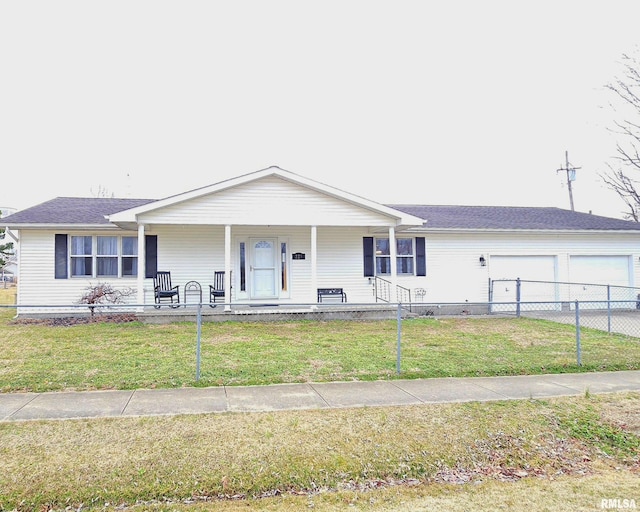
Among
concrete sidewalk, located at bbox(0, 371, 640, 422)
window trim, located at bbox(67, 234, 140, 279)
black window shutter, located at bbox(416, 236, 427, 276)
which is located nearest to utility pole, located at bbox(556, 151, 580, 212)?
black window shutter, located at bbox(416, 236, 427, 276)

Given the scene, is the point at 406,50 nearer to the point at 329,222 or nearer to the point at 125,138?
the point at 329,222

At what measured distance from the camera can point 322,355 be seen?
27.1 ft

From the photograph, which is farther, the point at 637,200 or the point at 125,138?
the point at 125,138

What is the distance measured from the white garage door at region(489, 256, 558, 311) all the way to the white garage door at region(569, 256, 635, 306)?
884 mm

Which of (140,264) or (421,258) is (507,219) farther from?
(140,264)

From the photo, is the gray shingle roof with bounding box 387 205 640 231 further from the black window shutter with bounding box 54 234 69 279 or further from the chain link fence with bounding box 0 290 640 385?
the black window shutter with bounding box 54 234 69 279

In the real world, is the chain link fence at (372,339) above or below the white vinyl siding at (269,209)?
below

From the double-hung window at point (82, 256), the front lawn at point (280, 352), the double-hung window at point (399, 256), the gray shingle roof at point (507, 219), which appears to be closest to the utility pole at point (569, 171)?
the gray shingle roof at point (507, 219)

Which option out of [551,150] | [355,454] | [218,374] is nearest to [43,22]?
[218,374]

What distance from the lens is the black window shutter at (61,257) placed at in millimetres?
13211

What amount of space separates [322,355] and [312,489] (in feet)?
14.9

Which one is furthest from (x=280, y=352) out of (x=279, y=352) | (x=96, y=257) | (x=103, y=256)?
(x=96, y=257)

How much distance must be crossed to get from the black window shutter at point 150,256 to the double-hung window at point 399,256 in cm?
723

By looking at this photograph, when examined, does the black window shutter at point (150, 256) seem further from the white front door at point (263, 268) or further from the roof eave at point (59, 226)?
the white front door at point (263, 268)
